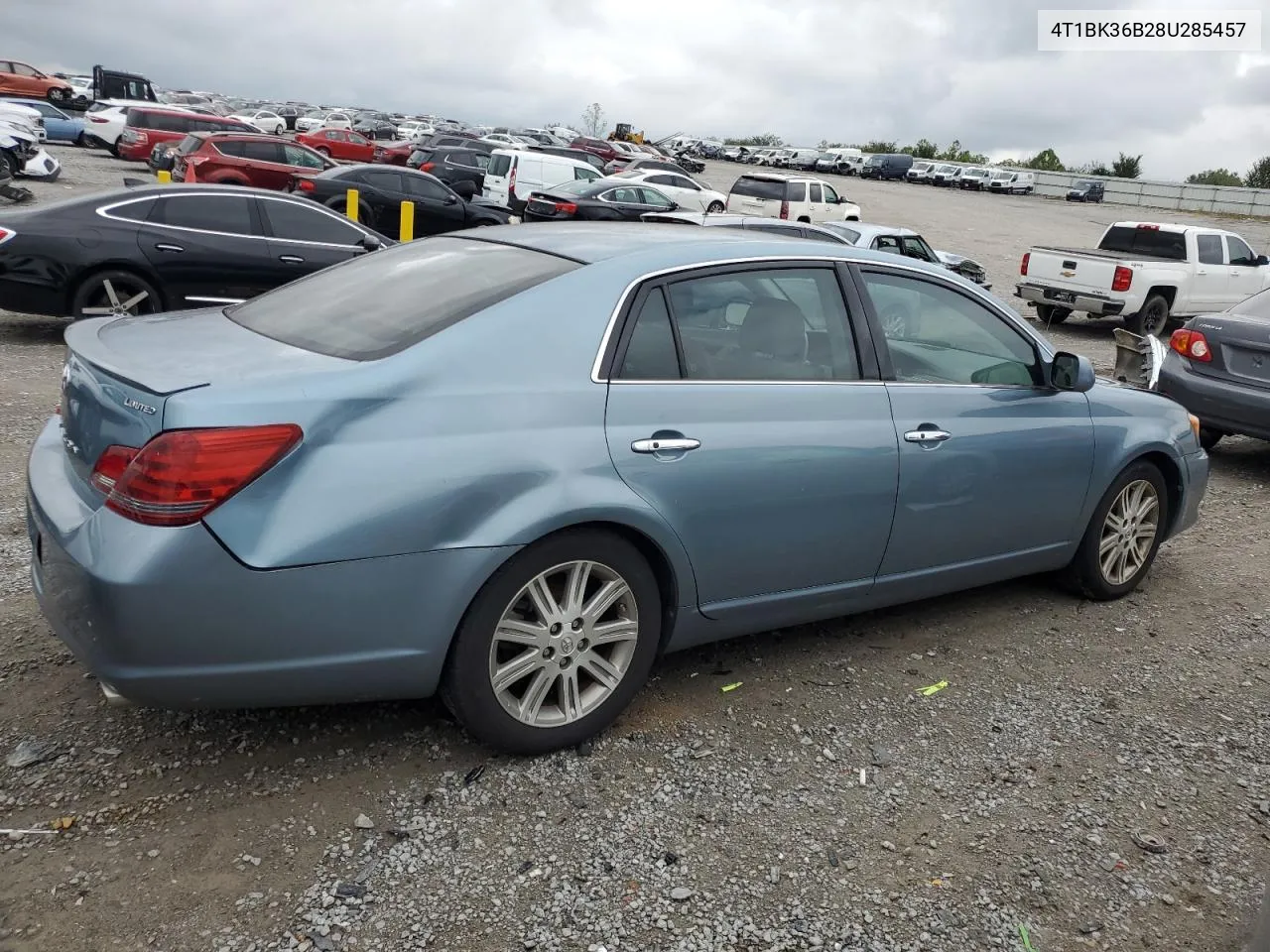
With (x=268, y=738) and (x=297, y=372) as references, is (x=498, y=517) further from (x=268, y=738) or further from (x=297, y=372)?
(x=268, y=738)

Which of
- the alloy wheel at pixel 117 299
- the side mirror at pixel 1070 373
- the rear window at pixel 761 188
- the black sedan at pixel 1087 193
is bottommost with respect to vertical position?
the alloy wheel at pixel 117 299

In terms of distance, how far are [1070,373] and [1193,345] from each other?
451 centimetres

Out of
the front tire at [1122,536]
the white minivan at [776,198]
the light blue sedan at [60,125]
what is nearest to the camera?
the front tire at [1122,536]

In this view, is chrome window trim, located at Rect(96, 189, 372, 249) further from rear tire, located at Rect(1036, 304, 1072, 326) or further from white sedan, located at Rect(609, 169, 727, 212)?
white sedan, located at Rect(609, 169, 727, 212)

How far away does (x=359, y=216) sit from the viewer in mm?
17766

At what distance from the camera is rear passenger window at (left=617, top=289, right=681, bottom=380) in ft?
10.9

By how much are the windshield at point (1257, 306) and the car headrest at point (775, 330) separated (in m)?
5.97

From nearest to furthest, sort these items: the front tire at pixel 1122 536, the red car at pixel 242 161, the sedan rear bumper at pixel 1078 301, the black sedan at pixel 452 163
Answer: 1. the front tire at pixel 1122 536
2. the sedan rear bumper at pixel 1078 301
3. the red car at pixel 242 161
4. the black sedan at pixel 452 163

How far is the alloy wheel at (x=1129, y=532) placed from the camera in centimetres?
492

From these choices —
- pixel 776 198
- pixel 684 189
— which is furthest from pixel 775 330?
pixel 684 189

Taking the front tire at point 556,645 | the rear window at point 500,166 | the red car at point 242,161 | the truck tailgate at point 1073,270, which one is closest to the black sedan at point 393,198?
the red car at point 242,161

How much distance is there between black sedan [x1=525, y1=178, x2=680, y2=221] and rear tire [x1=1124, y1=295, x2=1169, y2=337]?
26.8 feet

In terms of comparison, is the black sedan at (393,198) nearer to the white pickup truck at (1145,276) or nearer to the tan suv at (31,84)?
the white pickup truck at (1145,276)

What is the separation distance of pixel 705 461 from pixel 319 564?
4.10 ft
